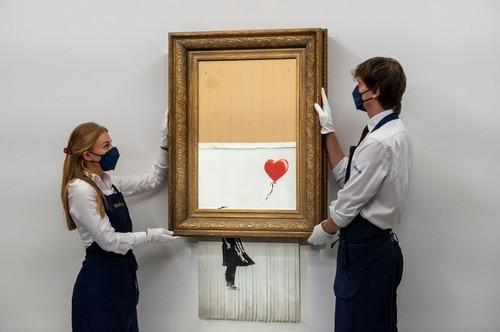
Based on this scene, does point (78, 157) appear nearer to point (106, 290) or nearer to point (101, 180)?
point (101, 180)

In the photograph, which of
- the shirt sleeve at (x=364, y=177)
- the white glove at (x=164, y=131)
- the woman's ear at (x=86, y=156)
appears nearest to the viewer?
the shirt sleeve at (x=364, y=177)

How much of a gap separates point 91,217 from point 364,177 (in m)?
0.85

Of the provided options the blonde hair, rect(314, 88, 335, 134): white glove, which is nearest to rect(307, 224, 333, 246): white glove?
rect(314, 88, 335, 134): white glove

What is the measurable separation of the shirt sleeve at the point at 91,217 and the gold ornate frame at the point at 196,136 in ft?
0.76

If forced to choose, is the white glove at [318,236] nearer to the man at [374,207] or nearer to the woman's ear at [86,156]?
the man at [374,207]

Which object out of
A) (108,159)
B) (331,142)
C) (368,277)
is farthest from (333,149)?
(108,159)

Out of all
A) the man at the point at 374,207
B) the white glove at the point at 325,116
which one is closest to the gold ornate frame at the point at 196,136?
the white glove at the point at 325,116

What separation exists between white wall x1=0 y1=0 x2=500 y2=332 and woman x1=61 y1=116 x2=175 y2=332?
0.67ft

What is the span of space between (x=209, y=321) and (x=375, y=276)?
2.27 feet

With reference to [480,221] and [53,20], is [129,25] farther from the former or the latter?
[480,221]

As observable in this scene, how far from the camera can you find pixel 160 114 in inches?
71.5

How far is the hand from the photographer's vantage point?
5.44ft

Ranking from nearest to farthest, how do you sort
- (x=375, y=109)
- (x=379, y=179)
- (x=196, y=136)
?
1. (x=379, y=179)
2. (x=375, y=109)
3. (x=196, y=136)

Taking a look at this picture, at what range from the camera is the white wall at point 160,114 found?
170 cm
